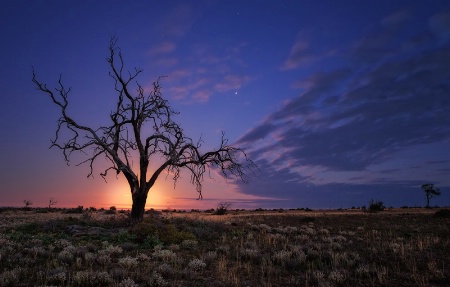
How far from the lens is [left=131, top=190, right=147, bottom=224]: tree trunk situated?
26.1m

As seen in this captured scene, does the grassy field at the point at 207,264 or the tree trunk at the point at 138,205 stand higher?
the tree trunk at the point at 138,205

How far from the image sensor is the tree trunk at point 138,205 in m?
26.1

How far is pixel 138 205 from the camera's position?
86.0ft

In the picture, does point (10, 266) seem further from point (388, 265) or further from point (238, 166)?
point (238, 166)

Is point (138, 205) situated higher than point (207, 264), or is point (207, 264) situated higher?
point (138, 205)

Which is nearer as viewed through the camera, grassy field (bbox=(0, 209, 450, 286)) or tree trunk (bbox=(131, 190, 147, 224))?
grassy field (bbox=(0, 209, 450, 286))

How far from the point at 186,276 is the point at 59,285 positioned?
11.7 feet

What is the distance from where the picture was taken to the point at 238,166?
29.0m

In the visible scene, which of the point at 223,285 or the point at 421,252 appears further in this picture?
the point at 421,252

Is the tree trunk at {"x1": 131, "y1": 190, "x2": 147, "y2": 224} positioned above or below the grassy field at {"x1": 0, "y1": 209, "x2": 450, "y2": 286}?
above

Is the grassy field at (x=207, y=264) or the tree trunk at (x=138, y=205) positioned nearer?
the grassy field at (x=207, y=264)

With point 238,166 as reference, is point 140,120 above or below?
above

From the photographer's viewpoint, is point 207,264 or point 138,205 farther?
point 138,205

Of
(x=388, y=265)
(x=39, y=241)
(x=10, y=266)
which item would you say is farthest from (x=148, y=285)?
(x=39, y=241)
